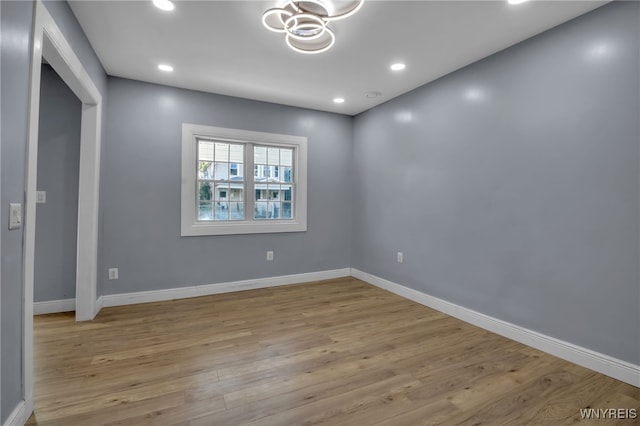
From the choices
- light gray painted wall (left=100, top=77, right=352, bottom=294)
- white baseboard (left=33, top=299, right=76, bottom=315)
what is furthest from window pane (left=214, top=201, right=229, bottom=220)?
white baseboard (left=33, top=299, right=76, bottom=315)

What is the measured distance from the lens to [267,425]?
1582 millimetres

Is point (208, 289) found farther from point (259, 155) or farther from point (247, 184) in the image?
point (259, 155)

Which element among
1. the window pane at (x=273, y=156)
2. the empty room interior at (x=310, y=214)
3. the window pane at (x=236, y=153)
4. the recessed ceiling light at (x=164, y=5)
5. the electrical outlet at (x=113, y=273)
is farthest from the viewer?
the window pane at (x=273, y=156)

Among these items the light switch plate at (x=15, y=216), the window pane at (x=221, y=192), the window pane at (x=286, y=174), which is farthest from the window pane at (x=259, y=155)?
the light switch plate at (x=15, y=216)

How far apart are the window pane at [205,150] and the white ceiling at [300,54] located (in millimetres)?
692

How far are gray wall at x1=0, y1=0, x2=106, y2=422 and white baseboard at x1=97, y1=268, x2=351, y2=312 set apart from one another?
78.2 inches

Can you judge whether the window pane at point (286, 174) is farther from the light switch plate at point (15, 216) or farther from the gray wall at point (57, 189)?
the light switch plate at point (15, 216)

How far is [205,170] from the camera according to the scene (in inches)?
156

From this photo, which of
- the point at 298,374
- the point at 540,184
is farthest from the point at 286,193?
the point at 540,184

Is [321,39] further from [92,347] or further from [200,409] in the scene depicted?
[92,347]

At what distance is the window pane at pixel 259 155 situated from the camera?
425cm

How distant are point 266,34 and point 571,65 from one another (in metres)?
2.40

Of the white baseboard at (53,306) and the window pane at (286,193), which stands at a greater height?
the window pane at (286,193)

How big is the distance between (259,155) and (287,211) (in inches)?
36.0
